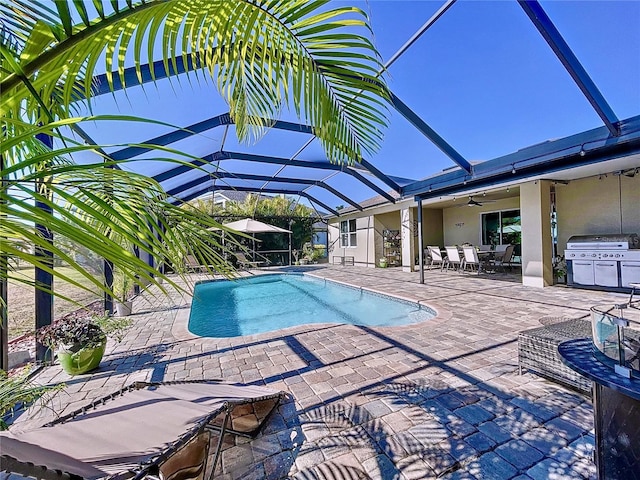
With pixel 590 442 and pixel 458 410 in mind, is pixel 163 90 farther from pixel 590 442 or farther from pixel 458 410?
pixel 590 442

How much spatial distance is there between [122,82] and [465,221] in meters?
15.2

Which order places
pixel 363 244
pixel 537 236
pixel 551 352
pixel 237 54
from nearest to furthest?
pixel 237 54
pixel 551 352
pixel 537 236
pixel 363 244

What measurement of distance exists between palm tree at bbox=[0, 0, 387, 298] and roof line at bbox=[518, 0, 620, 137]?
514cm

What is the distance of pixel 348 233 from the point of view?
59.2 feet

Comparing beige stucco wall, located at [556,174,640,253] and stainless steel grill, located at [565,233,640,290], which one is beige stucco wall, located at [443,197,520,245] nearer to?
beige stucco wall, located at [556,174,640,253]

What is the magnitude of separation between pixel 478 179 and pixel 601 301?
12.4 ft

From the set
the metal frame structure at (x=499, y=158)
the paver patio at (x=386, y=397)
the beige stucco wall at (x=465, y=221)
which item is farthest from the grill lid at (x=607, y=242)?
the beige stucco wall at (x=465, y=221)

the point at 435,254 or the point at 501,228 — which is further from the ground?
the point at 501,228

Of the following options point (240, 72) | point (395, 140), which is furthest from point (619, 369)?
point (395, 140)

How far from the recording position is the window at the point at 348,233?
17581 mm

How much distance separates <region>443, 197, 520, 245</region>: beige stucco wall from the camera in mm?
12514

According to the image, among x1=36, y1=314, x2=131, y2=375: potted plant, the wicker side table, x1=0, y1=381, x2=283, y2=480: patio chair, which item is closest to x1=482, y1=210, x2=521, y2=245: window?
the wicker side table

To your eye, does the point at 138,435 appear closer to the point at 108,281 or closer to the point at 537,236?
the point at 108,281

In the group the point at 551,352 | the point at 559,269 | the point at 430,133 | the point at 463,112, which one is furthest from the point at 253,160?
the point at 559,269
